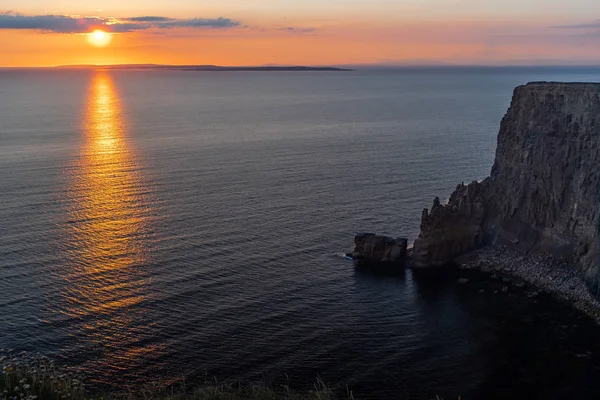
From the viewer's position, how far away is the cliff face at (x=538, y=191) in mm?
64312

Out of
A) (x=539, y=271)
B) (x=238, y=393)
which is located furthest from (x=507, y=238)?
(x=238, y=393)

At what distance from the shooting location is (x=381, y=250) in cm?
7050

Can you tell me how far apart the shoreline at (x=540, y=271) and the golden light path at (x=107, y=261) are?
3404 centimetres

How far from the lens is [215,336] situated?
52.3 m

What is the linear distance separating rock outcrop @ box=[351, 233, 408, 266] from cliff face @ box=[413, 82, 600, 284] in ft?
5.84

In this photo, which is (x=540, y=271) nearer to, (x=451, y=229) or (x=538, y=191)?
(x=538, y=191)

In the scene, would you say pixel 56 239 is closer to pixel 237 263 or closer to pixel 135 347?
pixel 237 263

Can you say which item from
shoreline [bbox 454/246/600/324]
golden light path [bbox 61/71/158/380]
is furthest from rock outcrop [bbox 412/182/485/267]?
golden light path [bbox 61/71/158/380]

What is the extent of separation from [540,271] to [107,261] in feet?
141

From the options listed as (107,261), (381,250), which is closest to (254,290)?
(381,250)

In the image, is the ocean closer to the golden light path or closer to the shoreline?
the golden light path

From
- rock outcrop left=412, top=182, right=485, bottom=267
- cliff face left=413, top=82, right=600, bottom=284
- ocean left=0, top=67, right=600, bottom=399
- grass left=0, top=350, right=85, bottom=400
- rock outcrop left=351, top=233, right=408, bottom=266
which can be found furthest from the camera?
rock outcrop left=412, top=182, right=485, bottom=267

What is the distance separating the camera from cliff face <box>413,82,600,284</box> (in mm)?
64312

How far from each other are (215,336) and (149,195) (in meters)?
43.6
